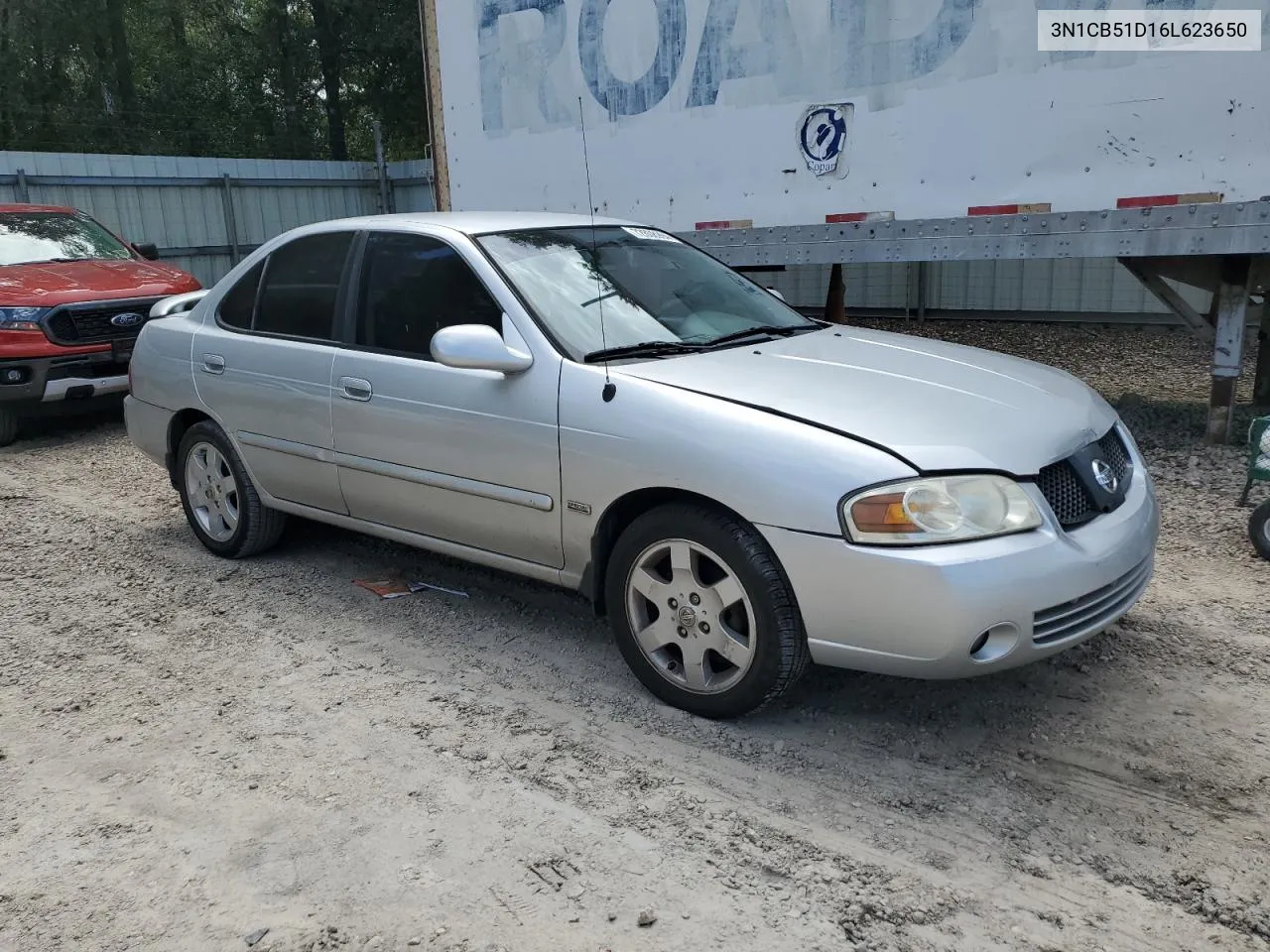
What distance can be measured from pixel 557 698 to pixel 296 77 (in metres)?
27.2

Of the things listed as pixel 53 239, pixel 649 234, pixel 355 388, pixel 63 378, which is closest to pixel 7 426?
pixel 63 378

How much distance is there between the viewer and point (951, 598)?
3.01 m

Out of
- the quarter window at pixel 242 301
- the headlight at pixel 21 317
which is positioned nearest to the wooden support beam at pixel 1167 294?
the quarter window at pixel 242 301

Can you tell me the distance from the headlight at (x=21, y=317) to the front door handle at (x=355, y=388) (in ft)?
16.5

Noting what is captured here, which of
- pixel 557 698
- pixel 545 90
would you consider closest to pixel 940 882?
pixel 557 698

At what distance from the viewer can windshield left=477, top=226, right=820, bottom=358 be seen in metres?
4.04

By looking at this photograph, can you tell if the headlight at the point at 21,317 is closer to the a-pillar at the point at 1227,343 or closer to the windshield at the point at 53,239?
the windshield at the point at 53,239

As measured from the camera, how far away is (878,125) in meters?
7.05

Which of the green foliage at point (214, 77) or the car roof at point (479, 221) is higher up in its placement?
the green foliage at point (214, 77)

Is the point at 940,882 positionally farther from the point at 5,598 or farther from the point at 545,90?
the point at 545,90

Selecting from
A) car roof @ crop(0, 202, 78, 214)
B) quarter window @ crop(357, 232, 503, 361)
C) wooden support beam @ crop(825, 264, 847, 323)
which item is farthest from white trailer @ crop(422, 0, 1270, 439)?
car roof @ crop(0, 202, 78, 214)

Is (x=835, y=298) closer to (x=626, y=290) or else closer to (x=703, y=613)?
(x=626, y=290)

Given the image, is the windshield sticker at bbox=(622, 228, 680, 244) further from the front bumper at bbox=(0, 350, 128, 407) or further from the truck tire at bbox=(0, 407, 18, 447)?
the truck tire at bbox=(0, 407, 18, 447)

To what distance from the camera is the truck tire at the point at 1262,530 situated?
195 inches
